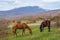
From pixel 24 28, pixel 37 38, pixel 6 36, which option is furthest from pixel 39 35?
pixel 6 36

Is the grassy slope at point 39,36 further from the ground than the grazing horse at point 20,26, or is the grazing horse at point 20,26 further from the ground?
the grazing horse at point 20,26

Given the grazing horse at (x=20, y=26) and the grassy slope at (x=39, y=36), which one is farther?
the grazing horse at (x=20, y=26)

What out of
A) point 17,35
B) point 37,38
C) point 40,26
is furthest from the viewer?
point 40,26

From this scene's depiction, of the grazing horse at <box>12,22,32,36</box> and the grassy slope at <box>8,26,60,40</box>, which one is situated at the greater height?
the grazing horse at <box>12,22,32,36</box>

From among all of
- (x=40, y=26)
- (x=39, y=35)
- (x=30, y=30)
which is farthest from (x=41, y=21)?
(x=39, y=35)

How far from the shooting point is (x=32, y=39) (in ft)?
48.4

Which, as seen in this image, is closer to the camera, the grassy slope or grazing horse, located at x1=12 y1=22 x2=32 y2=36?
the grassy slope

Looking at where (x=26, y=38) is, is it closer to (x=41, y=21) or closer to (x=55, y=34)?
(x=55, y=34)

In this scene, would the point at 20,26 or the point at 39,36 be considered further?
the point at 20,26

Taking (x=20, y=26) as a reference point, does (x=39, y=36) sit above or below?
Answer: below

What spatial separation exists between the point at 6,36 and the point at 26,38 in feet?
7.02

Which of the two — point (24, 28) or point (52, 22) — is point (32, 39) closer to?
point (24, 28)

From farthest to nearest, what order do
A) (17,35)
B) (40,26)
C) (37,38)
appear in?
(40,26), (17,35), (37,38)

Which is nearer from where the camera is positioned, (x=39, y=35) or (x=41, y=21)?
(x=39, y=35)
